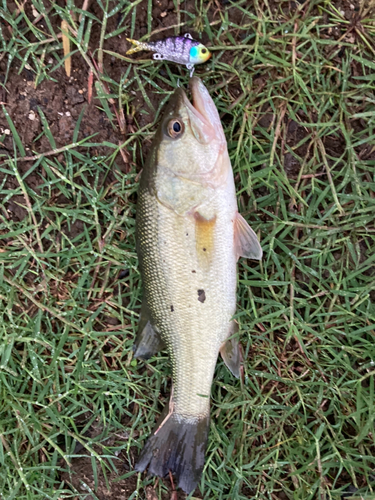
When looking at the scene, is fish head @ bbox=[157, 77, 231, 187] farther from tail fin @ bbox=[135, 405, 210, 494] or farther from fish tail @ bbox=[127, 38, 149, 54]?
tail fin @ bbox=[135, 405, 210, 494]

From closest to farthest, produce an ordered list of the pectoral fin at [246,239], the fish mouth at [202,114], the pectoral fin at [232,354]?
the fish mouth at [202,114] → the pectoral fin at [246,239] → the pectoral fin at [232,354]

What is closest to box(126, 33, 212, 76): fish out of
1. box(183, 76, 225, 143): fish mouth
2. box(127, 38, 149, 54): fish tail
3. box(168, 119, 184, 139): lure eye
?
box(127, 38, 149, 54): fish tail

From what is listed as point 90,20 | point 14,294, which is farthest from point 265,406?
point 90,20

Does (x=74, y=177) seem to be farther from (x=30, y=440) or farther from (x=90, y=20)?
(x=30, y=440)

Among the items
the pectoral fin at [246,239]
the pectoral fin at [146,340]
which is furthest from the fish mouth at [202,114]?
the pectoral fin at [146,340]

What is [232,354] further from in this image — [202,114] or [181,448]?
[202,114]

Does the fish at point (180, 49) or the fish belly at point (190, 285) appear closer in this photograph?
the fish belly at point (190, 285)

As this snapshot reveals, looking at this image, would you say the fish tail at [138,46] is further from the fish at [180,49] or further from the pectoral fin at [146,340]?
the pectoral fin at [146,340]
